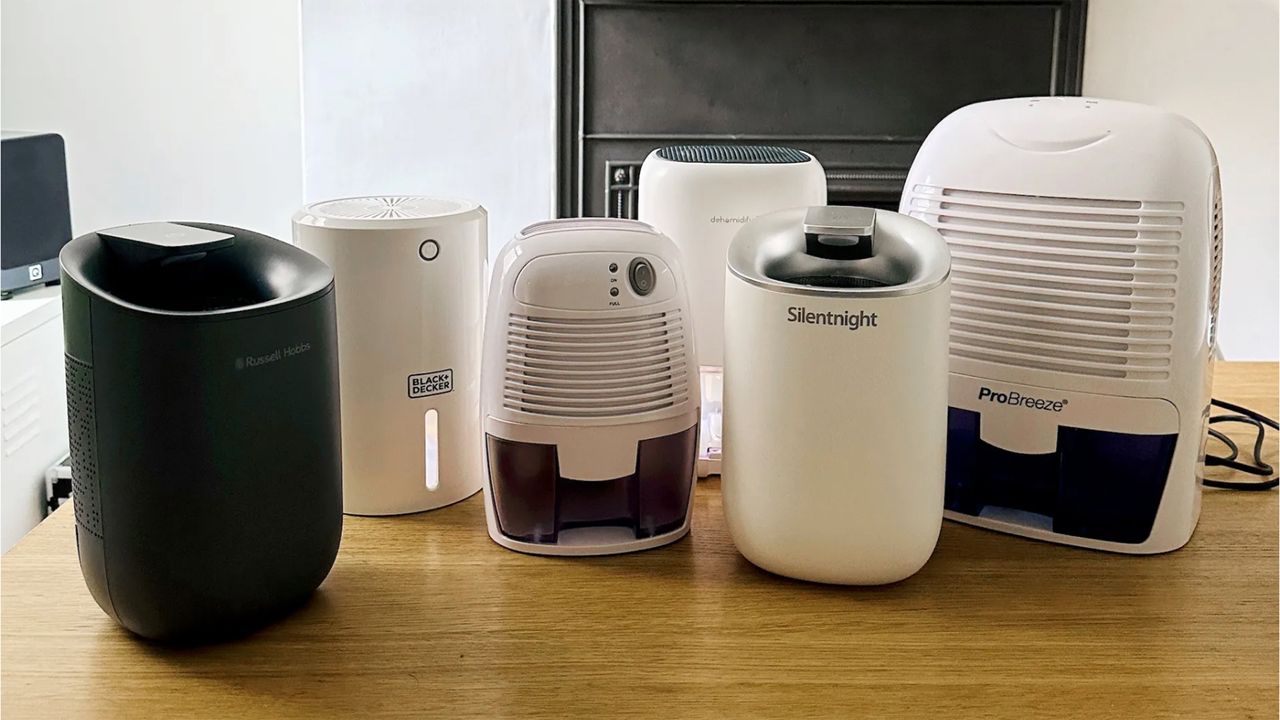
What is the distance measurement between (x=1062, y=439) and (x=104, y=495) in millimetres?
621

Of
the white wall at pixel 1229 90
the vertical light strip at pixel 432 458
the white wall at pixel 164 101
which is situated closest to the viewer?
the vertical light strip at pixel 432 458

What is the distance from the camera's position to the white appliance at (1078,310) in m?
0.79

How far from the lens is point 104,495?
653mm

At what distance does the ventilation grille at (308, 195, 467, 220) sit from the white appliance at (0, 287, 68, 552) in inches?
57.3

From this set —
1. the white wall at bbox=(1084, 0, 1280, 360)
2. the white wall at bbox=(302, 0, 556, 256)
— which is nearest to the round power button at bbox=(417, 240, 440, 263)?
the white wall at bbox=(302, 0, 556, 256)

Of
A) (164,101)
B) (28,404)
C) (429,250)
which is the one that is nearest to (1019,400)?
(429,250)

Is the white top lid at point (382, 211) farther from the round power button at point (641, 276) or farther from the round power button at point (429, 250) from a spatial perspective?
the round power button at point (641, 276)

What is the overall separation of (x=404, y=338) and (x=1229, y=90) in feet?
7.70

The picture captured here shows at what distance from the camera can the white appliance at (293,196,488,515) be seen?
83cm

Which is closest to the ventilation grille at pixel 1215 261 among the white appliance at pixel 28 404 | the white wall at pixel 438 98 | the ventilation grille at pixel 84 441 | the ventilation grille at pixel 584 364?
the ventilation grille at pixel 584 364

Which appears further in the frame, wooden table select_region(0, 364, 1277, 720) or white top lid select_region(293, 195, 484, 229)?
white top lid select_region(293, 195, 484, 229)

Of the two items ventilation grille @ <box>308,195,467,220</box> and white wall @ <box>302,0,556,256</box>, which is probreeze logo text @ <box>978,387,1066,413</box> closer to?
ventilation grille @ <box>308,195,467,220</box>

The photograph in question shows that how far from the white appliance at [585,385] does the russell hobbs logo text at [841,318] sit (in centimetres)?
11

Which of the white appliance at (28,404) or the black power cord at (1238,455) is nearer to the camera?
the black power cord at (1238,455)
